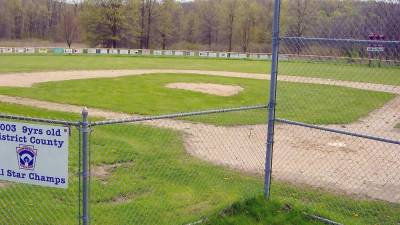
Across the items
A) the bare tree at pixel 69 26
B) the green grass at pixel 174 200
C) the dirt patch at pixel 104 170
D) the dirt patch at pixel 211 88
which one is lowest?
the green grass at pixel 174 200

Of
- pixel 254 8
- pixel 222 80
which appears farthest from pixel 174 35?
pixel 222 80

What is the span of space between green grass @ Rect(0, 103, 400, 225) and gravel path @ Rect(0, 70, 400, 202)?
0.62 m

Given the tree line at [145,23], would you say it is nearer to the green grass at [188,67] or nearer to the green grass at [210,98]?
the green grass at [188,67]

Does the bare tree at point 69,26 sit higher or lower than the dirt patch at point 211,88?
higher

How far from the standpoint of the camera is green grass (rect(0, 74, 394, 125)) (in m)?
16.0

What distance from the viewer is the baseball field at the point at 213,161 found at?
22.2ft

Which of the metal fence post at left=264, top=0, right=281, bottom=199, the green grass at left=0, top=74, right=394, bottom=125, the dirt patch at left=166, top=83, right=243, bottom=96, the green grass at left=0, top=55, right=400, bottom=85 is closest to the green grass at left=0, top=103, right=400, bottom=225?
the metal fence post at left=264, top=0, right=281, bottom=199

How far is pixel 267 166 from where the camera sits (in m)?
6.90

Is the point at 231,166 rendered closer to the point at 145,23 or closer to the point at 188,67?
the point at 188,67

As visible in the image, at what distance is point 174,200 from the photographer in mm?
7250

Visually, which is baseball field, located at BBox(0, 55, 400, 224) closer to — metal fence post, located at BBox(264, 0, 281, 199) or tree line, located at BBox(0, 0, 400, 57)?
metal fence post, located at BBox(264, 0, 281, 199)

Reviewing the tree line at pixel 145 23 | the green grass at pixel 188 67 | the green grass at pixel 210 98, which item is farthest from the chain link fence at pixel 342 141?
the tree line at pixel 145 23

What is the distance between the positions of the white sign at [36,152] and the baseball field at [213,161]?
1370 millimetres

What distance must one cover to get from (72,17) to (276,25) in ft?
256
